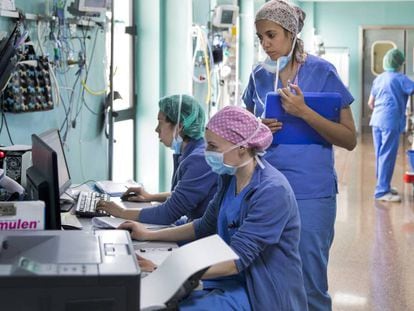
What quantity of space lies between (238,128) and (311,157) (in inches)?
21.3

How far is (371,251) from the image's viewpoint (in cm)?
490

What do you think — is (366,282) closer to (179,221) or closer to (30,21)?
(179,221)

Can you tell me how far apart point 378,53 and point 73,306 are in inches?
453

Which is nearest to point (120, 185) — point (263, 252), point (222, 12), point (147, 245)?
point (147, 245)

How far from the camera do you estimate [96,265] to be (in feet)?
4.81

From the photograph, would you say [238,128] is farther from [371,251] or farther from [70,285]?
[371,251]

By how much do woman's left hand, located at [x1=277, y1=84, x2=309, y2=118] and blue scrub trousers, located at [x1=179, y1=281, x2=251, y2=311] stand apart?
28.4 inches

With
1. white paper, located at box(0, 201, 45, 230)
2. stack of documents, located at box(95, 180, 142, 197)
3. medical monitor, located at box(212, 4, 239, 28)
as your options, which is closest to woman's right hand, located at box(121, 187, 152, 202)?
stack of documents, located at box(95, 180, 142, 197)

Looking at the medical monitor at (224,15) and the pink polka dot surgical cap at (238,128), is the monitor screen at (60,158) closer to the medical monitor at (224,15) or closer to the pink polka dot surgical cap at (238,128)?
the pink polka dot surgical cap at (238,128)

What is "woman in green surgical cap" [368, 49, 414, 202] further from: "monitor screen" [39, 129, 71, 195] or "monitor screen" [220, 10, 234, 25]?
"monitor screen" [39, 129, 71, 195]

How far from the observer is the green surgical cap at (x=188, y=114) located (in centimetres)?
299

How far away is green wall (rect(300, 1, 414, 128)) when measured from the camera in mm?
12109

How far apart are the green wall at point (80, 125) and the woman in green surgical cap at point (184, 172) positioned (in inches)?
23.1

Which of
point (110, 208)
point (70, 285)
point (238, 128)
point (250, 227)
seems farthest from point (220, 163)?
point (70, 285)
